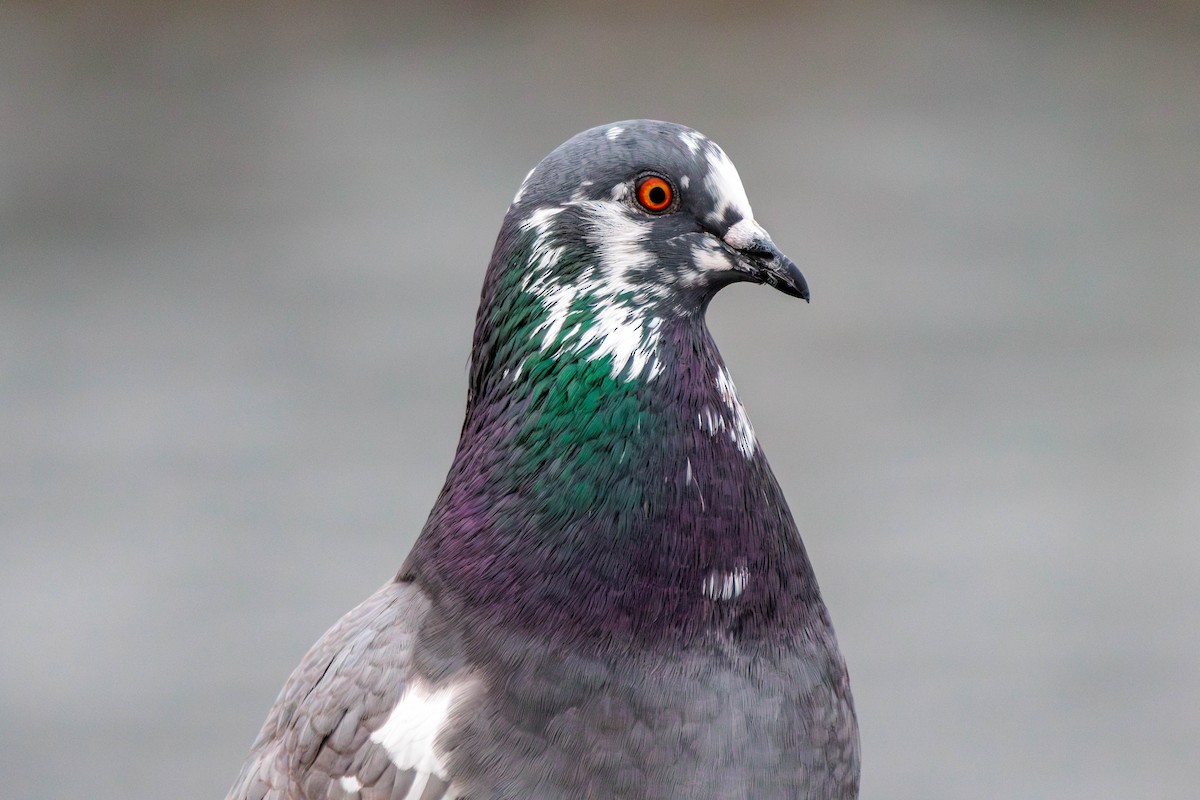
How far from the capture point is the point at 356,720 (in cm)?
220

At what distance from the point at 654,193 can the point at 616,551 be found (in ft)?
1.74

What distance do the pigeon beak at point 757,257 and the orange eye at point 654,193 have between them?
10 cm

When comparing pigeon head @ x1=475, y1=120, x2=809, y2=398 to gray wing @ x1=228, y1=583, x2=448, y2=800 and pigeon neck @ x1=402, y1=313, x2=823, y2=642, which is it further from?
gray wing @ x1=228, y1=583, x2=448, y2=800

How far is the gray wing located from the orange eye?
27.6 inches

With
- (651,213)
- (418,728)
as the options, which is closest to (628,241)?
(651,213)

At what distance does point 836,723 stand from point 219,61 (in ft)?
23.0

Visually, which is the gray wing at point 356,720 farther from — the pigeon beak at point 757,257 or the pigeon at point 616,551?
the pigeon beak at point 757,257

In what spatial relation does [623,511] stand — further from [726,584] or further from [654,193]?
[654,193]

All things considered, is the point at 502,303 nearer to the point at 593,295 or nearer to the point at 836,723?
the point at 593,295

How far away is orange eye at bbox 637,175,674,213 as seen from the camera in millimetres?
2107

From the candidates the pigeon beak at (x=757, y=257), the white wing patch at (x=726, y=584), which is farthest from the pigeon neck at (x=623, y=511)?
the pigeon beak at (x=757, y=257)

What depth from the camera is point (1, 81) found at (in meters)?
8.13

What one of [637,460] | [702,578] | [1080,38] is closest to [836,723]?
[702,578]

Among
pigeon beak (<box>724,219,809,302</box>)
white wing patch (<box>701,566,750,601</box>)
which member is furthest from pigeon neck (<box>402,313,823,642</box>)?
pigeon beak (<box>724,219,809,302</box>)
